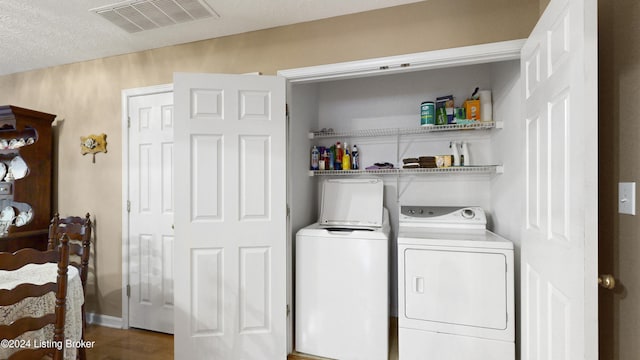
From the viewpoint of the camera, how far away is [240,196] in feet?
6.78

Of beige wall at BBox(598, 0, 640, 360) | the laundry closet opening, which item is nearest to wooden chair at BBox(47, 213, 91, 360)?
the laundry closet opening

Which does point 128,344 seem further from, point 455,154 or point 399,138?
point 455,154

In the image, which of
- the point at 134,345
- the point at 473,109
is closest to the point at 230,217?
the point at 134,345

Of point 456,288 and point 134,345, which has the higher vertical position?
point 456,288

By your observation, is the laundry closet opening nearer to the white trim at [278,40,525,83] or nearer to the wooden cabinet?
the white trim at [278,40,525,83]

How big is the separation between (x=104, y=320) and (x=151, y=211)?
1.19 meters

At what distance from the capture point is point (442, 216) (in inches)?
93.7

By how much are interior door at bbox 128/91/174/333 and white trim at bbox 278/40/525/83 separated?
51.8 inches

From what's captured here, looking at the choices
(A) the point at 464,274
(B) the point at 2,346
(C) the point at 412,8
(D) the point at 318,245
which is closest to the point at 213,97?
(D) the point at 318,245

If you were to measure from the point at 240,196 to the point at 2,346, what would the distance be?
1296 mm

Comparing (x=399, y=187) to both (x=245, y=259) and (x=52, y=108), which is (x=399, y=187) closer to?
(x=245, y=259)

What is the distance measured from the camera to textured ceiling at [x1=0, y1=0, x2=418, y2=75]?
6.34 feet

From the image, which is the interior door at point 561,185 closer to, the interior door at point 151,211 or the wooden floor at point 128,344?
the wooden floor at point 128,344

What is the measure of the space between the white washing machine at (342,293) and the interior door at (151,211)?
130 cm
